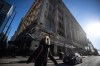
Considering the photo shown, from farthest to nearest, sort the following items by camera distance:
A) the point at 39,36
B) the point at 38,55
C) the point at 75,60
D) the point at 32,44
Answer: the point at 39,36 < the point at 32,44 < the point at 75,60 < the point at 38,55

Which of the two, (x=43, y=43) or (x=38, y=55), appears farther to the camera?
(x=43, y=43)

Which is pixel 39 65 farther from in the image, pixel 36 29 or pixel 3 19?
pixel 3 19

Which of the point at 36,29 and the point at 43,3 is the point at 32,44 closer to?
the point at 36,29

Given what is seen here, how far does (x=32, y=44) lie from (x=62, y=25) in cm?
2038

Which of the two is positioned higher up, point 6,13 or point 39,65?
point 6,13

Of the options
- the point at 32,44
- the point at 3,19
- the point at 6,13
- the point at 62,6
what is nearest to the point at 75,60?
the point at 32,44

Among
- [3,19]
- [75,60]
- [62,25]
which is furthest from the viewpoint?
[62,25]

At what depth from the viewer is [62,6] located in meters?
36.5

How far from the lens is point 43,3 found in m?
24.1

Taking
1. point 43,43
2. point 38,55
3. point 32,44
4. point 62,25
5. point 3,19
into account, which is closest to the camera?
point 38,55

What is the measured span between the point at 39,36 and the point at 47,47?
15792 mm

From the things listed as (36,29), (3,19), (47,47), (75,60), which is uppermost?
(3,19)

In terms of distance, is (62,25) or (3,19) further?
(62,25)

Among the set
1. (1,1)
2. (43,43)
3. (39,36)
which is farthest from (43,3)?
(43,43)
